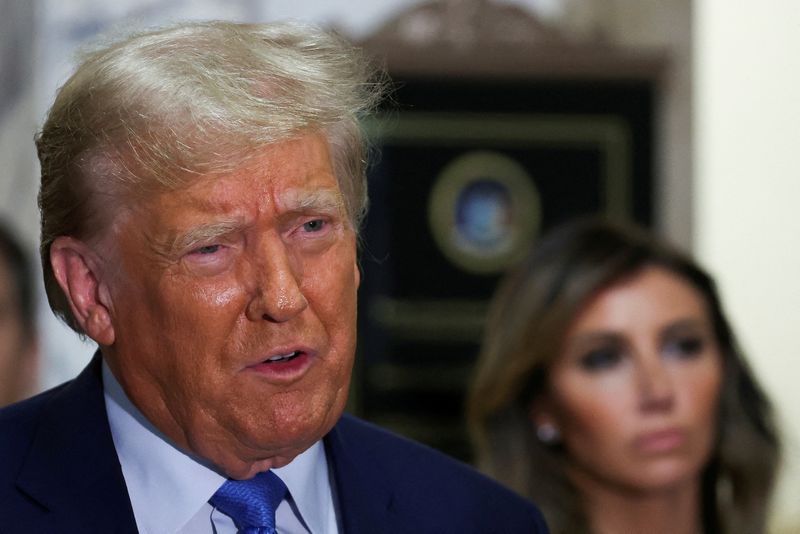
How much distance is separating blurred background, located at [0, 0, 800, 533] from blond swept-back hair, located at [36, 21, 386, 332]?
13.4 ft

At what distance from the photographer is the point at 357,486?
1810mm

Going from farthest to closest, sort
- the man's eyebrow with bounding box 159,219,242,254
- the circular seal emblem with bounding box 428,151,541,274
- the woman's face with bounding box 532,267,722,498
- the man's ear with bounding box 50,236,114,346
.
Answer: the circular seal emblem with bounding box 428,151,541,274, the woman's face with bounding box 532,267,722,498, the man's ear with bounding box 50,236,114,346, the man's eyebrow with bounding box 159,219,242,254

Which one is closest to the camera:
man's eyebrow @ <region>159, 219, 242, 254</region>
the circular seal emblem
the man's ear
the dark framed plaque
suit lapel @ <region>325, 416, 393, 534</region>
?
man's eyebrow @ <region>159, 219, 242, 254</region>

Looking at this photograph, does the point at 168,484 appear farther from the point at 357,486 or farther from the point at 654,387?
the point at 654,387

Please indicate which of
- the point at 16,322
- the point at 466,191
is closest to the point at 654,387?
the point at 16,322

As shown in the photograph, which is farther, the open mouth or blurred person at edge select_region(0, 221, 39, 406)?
blurred person at edge select_region(0, 221, 39, 406)

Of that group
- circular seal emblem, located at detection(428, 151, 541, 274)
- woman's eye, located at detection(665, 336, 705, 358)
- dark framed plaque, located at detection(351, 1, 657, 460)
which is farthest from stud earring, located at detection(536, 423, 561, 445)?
circular seal emblem, located at detection(428, 151, 541, 274)

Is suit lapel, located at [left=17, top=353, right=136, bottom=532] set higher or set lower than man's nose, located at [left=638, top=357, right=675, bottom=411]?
higher

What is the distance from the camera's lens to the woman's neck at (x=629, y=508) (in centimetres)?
307

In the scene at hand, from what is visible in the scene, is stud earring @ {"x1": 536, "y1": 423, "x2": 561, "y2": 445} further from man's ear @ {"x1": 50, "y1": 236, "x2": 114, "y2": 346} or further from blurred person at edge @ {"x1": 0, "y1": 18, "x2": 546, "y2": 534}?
man's ear @ {"x1": 50, "y1": 236, "x2": 114, "y2": 346}

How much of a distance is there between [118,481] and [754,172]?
13.5ft

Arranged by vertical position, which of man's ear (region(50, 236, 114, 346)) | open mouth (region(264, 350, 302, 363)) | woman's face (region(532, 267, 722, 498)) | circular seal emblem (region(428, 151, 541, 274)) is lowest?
circular seal emblem (region(428, 151, 541, 274))

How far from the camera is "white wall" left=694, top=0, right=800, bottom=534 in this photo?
16.7ft

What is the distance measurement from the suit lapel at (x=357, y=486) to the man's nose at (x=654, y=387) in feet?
4.22
